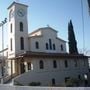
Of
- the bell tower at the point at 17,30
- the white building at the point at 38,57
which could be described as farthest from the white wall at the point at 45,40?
the bell tower at the point at 17,30

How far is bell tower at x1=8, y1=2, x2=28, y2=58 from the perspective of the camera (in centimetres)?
4434

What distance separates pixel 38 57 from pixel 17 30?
7.88m

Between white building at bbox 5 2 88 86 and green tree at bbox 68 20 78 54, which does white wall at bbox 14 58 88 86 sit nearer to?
white building at bbox 5 2 88 86

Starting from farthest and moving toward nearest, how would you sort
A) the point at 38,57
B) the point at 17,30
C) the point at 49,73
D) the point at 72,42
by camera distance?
the point at 72,42, the point at 17,30, the point at 49,73, the point at 38,57

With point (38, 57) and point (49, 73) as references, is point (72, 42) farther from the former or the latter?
point (38, 57)

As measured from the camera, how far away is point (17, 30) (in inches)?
1768

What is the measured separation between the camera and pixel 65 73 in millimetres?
42844

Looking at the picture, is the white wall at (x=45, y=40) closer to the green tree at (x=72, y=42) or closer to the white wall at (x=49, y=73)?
the green tree at (x=72, y=42)

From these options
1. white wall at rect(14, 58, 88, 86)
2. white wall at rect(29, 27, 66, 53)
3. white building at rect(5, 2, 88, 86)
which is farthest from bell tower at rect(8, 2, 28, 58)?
white wall at rect(14, 58, 88, 86)

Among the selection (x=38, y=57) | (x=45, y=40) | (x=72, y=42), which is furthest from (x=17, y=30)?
(x=72, y=42)

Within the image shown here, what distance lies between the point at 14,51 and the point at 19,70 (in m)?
3.72

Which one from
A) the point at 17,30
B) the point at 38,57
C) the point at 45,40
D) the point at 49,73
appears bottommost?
the point at 49,73

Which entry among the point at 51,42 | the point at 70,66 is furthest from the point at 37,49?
the point at 70,66

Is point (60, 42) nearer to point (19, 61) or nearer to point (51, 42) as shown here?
point (51, 42)
